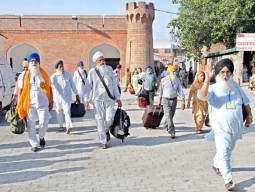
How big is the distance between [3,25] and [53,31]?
421cm

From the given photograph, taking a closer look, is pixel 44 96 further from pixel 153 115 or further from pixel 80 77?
pixel 80 77

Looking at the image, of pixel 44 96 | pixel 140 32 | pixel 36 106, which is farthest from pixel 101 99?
pixel 140 32

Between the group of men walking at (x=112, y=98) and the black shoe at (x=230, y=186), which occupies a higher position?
the group of men walking at (x=112, y=98)

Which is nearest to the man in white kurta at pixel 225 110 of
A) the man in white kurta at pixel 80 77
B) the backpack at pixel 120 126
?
the backpack at pixel 120 126

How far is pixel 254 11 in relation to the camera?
69.8 feet

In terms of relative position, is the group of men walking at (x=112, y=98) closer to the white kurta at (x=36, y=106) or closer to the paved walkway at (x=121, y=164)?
the white kurta at (x=36, y=106)

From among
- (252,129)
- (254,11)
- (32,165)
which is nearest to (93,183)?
(32,165)

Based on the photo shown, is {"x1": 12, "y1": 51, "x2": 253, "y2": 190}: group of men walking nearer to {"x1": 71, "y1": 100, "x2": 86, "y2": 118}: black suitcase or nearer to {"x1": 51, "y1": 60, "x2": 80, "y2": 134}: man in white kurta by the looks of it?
{"x1": 51, "y1": 60, "x2": 80, "y2": 134}: man in white kurta

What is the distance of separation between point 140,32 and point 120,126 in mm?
20849

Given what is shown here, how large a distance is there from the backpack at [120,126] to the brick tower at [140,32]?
66.1 feet

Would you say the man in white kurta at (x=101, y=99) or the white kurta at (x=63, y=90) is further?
the white kurta at (x=63, y=90)

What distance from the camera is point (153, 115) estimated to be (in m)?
7.95

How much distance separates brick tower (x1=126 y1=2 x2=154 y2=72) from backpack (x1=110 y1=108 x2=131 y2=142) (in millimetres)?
20151

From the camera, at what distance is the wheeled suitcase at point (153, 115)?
7914 millimetres
